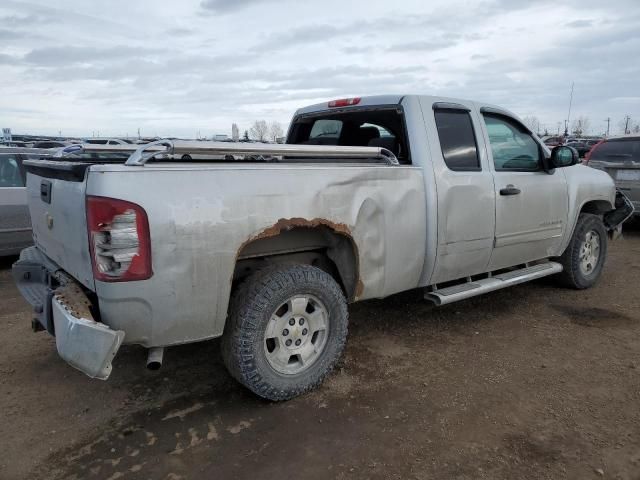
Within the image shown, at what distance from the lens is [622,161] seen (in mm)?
8789

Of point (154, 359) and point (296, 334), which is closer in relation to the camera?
point (154, 359)

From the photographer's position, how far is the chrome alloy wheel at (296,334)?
10.6 feet

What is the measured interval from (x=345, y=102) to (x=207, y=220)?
2281 mm

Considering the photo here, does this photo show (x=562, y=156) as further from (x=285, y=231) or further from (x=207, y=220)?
(x=207, y=220)

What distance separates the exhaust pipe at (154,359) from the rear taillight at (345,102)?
2.67 m

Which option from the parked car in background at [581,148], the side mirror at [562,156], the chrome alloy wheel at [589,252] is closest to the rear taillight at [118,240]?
the side mirror at [562,156]

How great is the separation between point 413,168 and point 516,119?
5.56 feet

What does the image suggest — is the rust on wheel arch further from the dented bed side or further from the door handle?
the door handle

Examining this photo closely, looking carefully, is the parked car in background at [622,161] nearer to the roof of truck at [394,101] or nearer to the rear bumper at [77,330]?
the roof of truck at [394,101]

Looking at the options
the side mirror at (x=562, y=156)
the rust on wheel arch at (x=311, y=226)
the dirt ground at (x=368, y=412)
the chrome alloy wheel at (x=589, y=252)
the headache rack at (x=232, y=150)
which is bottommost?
the dirt ground at (x=368, y=412)

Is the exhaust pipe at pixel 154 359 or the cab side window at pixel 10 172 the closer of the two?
the exhaust pipe at pixel 154 359

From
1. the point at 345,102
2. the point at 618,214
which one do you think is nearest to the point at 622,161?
the point at 618,214

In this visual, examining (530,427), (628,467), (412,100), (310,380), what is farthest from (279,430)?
(412,100)

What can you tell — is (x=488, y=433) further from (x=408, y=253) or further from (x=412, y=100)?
(x=412, y=100)
